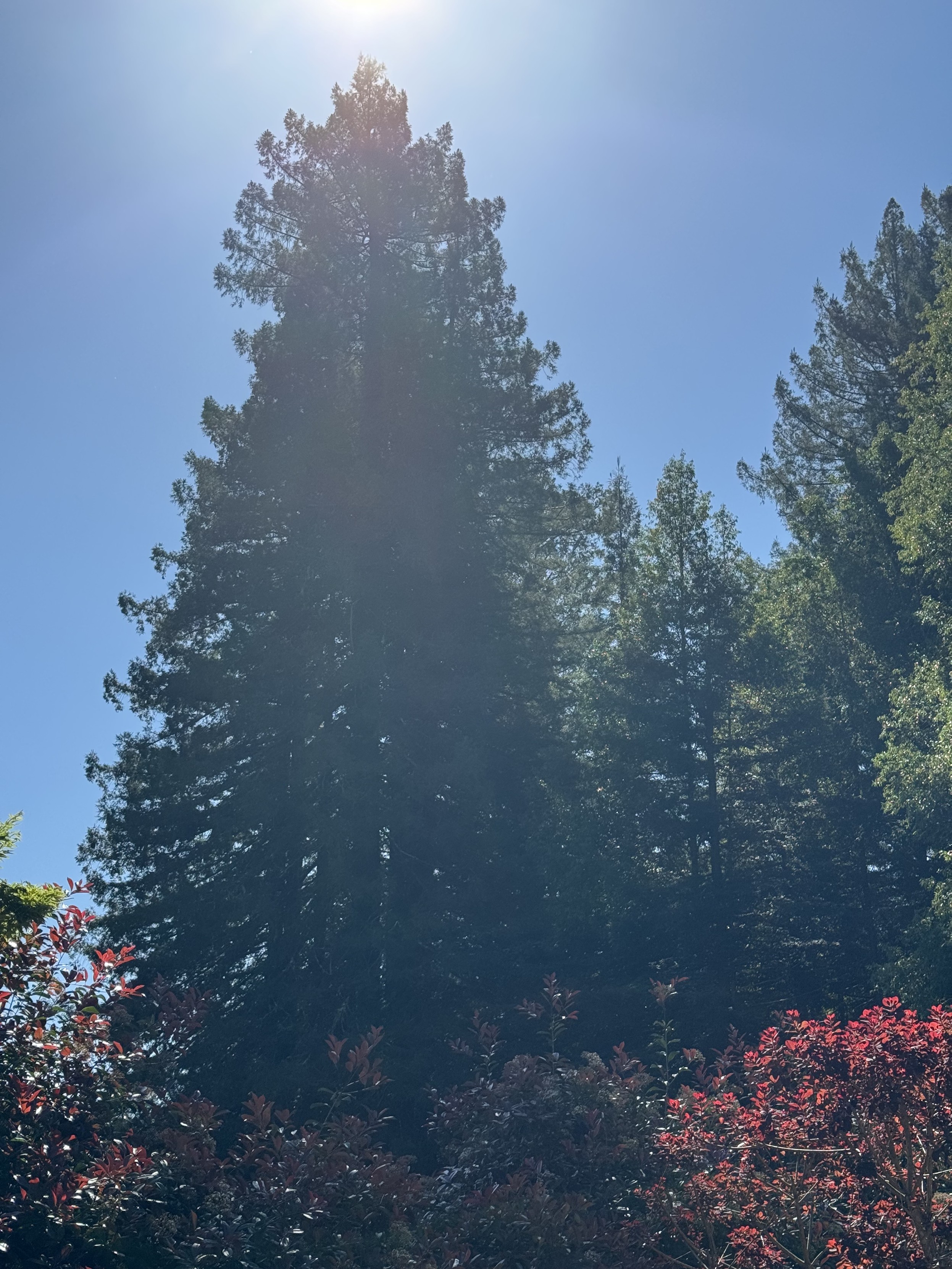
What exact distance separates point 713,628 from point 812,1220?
15.6 m

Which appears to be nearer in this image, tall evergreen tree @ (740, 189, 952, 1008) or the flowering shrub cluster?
the flowering shrub cluster

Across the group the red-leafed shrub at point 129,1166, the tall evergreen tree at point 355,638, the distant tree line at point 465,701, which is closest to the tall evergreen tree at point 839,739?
the distant tree line at point 465,701

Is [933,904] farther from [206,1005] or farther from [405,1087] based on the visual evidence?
[206,1005]

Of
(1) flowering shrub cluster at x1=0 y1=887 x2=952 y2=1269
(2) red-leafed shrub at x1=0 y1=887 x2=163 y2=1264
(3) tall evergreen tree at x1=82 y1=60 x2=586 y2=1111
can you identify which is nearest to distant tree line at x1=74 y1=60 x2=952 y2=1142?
(3) tall evergreen tree at x1=82 y1=60 x2=586 y2=1111

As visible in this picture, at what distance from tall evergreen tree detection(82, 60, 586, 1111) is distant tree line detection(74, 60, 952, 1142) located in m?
0.06

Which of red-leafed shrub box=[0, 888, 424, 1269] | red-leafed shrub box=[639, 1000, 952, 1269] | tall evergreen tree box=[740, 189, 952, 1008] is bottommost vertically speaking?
red-leafed shrub box=[639, 1000, 952, 1269]

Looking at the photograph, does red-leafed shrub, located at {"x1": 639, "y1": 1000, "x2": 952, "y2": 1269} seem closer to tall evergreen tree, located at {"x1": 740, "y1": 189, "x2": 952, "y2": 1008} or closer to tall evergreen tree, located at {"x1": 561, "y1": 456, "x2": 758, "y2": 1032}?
tall evergreen tree, located at {"x1": 561, "y1": 456, "x2": 758, "y2": 1032}

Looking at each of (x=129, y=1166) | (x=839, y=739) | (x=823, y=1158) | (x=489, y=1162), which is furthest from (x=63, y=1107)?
(x=839, y=739)

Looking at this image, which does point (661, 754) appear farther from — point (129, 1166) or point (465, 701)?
point (129, 1166)

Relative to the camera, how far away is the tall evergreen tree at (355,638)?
1569 centimetres

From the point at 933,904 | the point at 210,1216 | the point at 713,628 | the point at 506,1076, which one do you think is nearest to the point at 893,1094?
the point at 506,1076

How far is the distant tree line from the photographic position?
50.8ft

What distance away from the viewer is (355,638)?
17828 millimetres

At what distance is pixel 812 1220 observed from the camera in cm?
565
